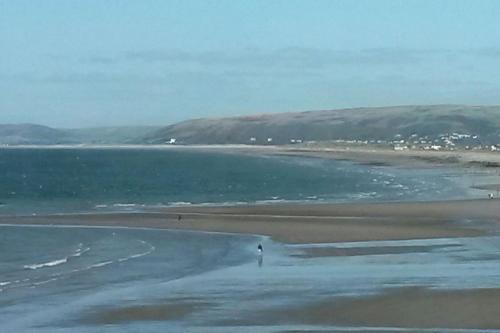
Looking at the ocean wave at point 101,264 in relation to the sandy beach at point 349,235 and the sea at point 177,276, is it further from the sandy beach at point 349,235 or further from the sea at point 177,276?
the sandy beach at point 349,235

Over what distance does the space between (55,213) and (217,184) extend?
91.4 ft

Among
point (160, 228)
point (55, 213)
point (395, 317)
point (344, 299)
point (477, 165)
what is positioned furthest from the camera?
point (477, 165)

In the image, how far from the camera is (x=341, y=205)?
48500 mm

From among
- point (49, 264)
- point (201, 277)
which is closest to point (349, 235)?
point (49, 264)

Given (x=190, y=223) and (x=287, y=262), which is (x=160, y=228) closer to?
(x=190, y=223)

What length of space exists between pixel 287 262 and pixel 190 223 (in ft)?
43.1

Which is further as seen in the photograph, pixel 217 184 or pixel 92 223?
pixel 217 184

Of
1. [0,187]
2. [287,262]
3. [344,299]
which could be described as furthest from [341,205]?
[0,187]

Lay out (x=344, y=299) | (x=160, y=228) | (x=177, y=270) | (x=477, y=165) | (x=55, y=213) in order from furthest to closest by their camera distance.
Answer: (x=477, y=165) → (x=55, y=213) → (x=160, y=228) → (x=177, y=270) → (x=344, y=299)

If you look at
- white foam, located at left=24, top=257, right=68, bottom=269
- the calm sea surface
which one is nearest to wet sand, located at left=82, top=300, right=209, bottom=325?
white foam, located at left=24, top=257, right=68, bottom=269

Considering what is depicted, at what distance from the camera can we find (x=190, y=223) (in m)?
39.5

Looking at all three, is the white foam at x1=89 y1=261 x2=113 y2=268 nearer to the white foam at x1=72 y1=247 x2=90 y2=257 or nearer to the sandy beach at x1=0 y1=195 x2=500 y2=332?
the white foam at x1=72 y1=247 x2=90 y2=257

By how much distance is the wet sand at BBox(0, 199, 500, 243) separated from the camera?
34.7m

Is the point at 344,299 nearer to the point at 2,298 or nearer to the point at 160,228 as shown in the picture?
the point at 2,298
